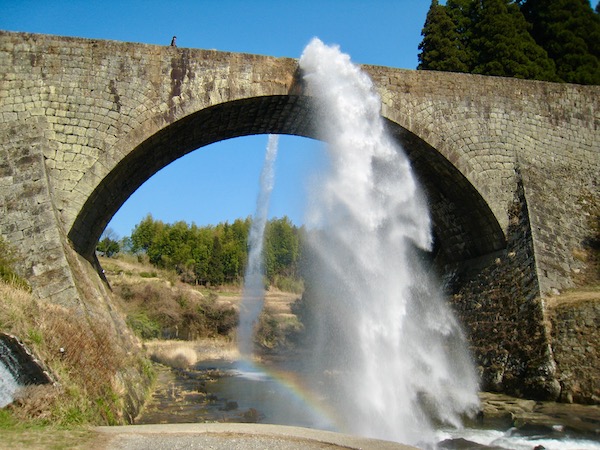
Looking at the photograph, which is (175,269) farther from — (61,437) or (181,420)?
(61,437)

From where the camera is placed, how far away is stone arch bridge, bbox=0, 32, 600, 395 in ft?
38.1

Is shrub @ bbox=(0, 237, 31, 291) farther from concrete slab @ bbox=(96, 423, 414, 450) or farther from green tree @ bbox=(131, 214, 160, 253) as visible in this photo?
green tree @ bbox=(131, 214, 160, 253)

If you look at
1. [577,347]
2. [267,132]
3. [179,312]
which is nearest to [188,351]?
[179,312]

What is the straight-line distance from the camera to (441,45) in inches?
967

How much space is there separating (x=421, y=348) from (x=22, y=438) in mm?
10066

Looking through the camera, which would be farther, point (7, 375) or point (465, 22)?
point (465, 22)

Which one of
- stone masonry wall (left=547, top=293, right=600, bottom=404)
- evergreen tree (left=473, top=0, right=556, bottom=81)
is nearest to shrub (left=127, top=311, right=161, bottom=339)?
evergreen tree (left=473, top=0, right=556, bottom=81)

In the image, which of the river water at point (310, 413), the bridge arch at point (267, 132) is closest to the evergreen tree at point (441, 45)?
the bridge arch at point (267, 132)

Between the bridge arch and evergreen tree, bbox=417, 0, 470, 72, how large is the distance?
979 cm

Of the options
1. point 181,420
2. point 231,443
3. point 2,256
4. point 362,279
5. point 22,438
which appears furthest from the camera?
point 362,279

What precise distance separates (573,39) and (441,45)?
524cm

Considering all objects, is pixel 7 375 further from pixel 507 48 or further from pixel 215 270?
pixel 215 270

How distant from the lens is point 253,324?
117ft

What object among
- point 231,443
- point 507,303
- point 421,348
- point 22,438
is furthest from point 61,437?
point 507,303
